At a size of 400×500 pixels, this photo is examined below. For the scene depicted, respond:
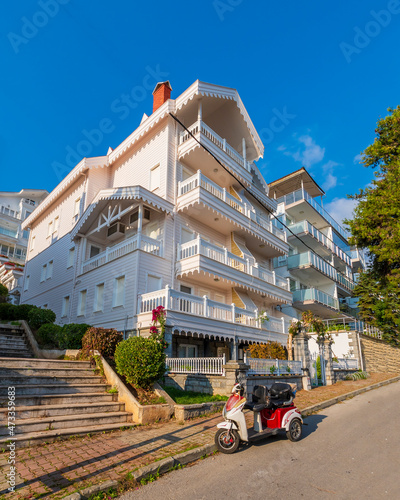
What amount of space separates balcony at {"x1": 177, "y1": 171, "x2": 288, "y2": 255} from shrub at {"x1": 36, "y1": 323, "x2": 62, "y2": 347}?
9119 millimetres

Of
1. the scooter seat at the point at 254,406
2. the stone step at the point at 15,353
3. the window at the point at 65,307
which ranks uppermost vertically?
the window at the point at 65,307

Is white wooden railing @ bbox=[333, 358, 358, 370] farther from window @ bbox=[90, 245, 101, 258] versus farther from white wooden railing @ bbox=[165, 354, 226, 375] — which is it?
window @ bbox=[90, 245, 101, 258]

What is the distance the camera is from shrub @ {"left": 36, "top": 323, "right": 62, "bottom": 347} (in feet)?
46.9

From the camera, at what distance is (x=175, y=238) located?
1928cm

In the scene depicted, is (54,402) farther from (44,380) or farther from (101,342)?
(101,342)

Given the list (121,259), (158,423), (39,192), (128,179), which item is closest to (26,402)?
(158,423)

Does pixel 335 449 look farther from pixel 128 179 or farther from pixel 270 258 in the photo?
pixel 270 258

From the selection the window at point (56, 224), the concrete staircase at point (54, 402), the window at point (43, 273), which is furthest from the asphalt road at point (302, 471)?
the window at point (56, 224)

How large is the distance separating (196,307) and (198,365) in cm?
369

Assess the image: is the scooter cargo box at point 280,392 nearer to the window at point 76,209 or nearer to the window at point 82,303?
the window at point 82,303

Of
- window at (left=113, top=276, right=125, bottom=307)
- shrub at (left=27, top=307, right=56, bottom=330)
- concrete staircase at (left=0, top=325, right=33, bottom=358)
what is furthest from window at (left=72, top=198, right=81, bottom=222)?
concrete staircase at (left=0, top=325, right=33, bottom=358)

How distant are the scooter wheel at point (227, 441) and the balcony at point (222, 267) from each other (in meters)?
11.4

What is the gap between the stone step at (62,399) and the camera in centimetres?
744

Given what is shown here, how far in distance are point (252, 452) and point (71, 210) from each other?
894 inches
